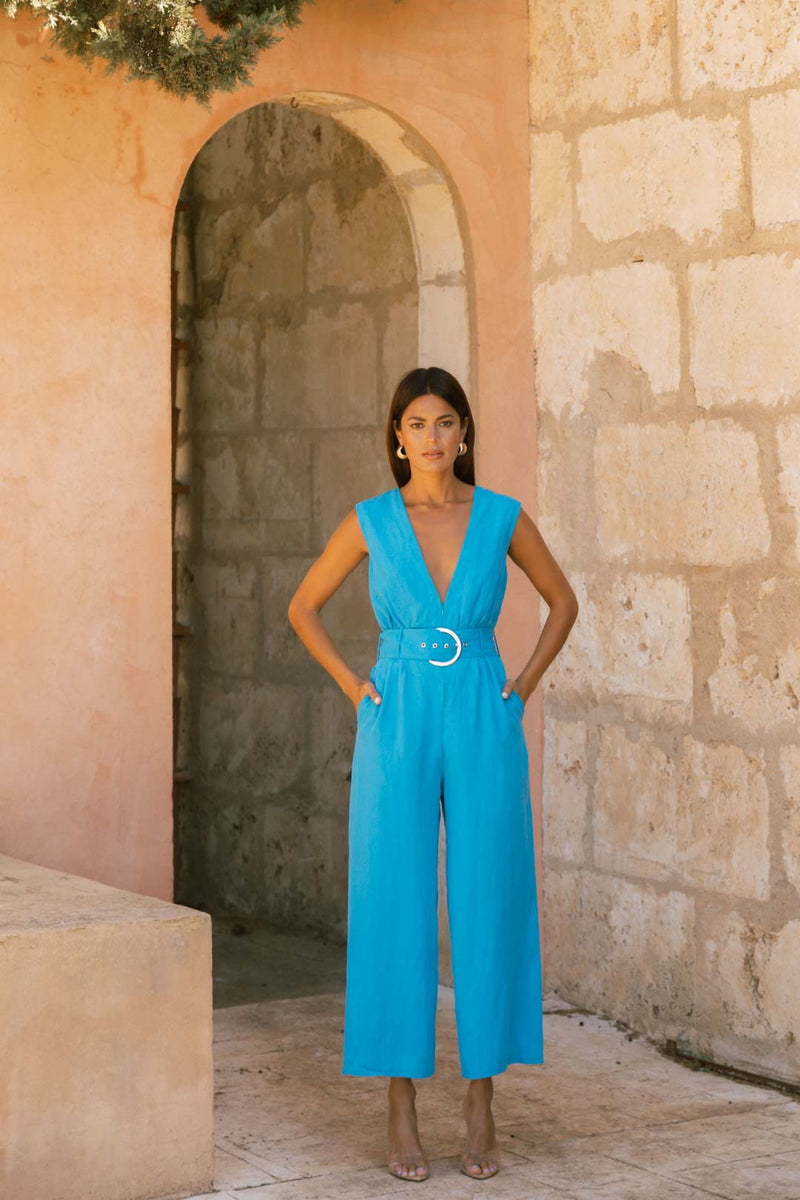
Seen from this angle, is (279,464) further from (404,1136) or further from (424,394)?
(404,1136)

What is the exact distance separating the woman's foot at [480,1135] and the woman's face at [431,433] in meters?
1.35

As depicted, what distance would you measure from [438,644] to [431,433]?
469 mm

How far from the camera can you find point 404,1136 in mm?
3506

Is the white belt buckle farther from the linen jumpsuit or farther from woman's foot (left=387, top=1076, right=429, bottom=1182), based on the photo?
woman's foot (left=387, top=1076, right=429, bottom=1182)

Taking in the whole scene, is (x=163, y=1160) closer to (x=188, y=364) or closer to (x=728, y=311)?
(x=728, y=311)

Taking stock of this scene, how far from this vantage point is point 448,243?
16.9 ft

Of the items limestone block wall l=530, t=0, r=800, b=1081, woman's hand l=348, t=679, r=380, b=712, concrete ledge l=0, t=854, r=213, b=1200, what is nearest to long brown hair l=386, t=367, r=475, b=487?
woman's hand l=348, t=679, r=380, b=712

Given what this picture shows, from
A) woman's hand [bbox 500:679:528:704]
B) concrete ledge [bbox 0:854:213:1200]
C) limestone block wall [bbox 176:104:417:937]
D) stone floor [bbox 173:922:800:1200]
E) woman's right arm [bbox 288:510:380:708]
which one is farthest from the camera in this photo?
limestone block wall [bbox 176:104:417:937]

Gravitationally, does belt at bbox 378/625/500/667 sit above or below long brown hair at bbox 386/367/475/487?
below

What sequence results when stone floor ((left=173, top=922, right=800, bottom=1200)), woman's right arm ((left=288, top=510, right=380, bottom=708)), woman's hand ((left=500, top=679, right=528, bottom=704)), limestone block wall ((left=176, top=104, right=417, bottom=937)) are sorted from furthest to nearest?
limestone block wall ((left=176, top=104, right=417, bottom=937)), woman's right arm ((left=288, top=510, right=380, bottom=708)), woman's hand ((left=500, top=679, right=528, bottom=704)), stone floor ((left=173, top=922, right=800, bottom=1200))

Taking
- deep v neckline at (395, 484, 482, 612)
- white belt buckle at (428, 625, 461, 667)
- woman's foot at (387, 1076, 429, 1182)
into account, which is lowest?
woman's foot at (387, 1076, 429, 1182)

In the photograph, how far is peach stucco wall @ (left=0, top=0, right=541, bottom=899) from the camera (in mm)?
4270

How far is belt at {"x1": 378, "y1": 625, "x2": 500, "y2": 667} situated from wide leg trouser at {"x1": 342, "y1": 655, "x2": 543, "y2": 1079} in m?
0.04

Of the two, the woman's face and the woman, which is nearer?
the woman
